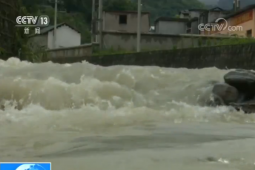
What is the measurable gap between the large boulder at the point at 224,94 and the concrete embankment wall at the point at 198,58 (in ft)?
10.7

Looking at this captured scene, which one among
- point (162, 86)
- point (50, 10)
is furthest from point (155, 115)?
point (50, 10)

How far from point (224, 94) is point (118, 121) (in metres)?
2.44

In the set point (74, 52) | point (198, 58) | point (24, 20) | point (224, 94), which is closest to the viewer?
point (224, 94)

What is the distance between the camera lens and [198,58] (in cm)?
1177

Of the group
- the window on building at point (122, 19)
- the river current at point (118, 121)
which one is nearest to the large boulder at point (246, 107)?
the river current at point (118, 121)

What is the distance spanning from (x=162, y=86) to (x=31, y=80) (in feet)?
7.32

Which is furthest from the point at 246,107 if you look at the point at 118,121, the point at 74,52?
the point at 74,52

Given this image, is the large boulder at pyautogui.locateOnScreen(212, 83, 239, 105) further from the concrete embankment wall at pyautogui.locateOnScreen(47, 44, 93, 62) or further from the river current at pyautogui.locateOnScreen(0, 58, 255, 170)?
the concrete embankment wall at pyautogui.locateOnScreen(47, 44, 93, 62)

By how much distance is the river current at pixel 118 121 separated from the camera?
3.08 metres

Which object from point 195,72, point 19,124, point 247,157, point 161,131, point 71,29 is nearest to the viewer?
point 247,157

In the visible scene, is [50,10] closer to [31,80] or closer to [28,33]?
[28,33]

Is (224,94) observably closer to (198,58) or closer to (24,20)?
(198,58)

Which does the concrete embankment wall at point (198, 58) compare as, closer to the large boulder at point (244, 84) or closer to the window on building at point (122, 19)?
the large boulder at point (244, 84)

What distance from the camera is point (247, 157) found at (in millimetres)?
3043
